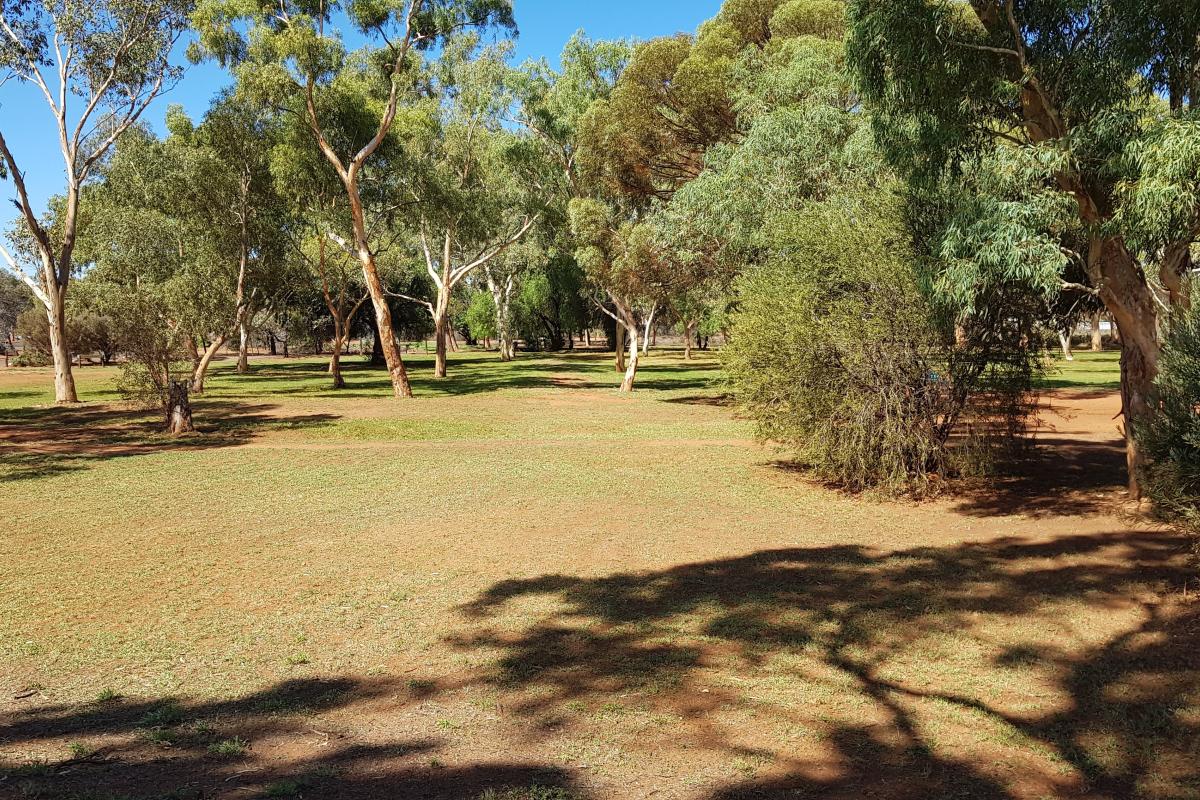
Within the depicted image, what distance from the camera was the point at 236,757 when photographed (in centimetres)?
445

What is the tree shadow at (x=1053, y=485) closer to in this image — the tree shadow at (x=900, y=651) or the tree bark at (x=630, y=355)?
the tree shadow at (x=900, y=651)

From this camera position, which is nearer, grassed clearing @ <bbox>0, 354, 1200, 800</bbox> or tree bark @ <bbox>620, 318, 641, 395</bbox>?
grassed clearing @ <bbox>0, 354, 1200, 800</bbox>

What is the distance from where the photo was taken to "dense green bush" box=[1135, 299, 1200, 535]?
23.0 ft

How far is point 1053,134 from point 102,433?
19.8 m

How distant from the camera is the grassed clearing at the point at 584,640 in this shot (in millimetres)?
4461

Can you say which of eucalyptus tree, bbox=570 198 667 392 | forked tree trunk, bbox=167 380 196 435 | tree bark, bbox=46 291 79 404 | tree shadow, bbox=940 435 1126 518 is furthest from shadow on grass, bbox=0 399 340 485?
tree shadow, bbox=940 435 1126 518

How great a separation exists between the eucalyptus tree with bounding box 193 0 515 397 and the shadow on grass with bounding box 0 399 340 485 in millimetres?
6429

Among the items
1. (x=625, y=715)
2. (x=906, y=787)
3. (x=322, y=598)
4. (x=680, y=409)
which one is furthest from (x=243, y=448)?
(x=906, y=787)

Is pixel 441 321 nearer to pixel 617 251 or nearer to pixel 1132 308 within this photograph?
pixel 617 251

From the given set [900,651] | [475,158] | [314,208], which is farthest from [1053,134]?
[475,158]

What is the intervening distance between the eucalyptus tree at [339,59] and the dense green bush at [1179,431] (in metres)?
23.2

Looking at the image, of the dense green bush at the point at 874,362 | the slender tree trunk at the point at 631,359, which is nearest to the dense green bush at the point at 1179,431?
the dense green bush at the point at 874,362

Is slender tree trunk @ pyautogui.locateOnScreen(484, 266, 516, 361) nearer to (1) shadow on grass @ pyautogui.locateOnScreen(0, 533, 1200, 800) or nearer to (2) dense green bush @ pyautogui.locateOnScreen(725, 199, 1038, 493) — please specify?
(2) dense green bush @ pyautogui.locateOnScreen(725, 199, 1038, 493)

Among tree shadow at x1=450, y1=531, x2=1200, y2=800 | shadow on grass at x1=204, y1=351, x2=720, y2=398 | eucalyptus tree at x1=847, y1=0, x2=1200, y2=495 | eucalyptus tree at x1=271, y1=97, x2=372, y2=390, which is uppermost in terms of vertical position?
eucalyptus tree at x1=271, y1=97, x2=372, y2=390
